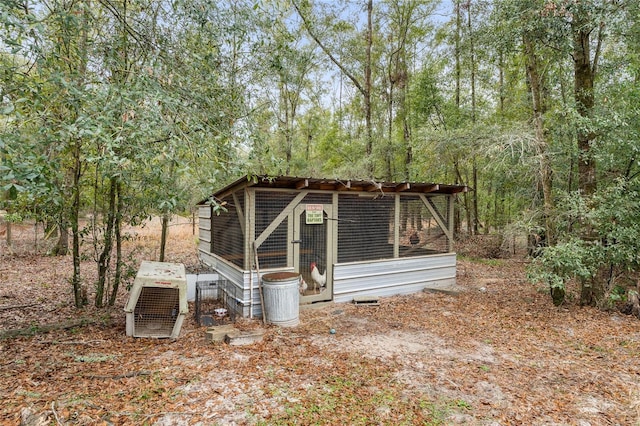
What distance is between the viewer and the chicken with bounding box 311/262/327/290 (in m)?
6.07

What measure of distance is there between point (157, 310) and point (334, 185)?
3376 mm

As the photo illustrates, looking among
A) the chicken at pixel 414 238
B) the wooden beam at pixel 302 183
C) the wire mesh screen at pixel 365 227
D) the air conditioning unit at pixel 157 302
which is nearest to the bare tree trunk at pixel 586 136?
the chicken at pixel 414 238

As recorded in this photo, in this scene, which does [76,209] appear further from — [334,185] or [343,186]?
[343,186]

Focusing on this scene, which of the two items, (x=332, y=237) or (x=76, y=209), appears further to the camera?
(x=332, y=237)

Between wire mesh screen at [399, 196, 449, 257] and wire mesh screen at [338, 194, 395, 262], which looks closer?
wire mesh screen at [338, 194, 395, 262]

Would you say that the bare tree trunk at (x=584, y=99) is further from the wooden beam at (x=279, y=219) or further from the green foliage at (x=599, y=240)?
the wooden beam at (x=279, y=219)

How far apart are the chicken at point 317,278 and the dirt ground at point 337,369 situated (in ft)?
1.45

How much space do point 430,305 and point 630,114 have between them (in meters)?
4.25

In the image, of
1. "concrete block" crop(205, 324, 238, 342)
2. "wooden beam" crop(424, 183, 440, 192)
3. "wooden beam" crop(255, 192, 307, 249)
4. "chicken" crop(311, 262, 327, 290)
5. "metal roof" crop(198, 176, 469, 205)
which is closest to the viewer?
"concrete block" crop(205, 324, 238, 342)

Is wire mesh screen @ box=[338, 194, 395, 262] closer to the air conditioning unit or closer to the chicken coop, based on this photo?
the chicken coop

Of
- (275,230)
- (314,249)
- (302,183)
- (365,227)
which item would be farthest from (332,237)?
(302,183)

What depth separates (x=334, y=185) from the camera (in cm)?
609

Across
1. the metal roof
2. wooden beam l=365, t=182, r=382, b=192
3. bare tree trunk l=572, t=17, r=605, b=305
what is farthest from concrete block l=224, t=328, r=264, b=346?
bare tree trunk l=572, t=17, r=605, b=305

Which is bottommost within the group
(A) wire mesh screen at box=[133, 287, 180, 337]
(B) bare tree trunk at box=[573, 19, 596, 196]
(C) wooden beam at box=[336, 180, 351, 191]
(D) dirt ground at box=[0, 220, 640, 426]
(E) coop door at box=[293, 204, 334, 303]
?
(D) dirt ground at box=[0, 220, 640, 426]
